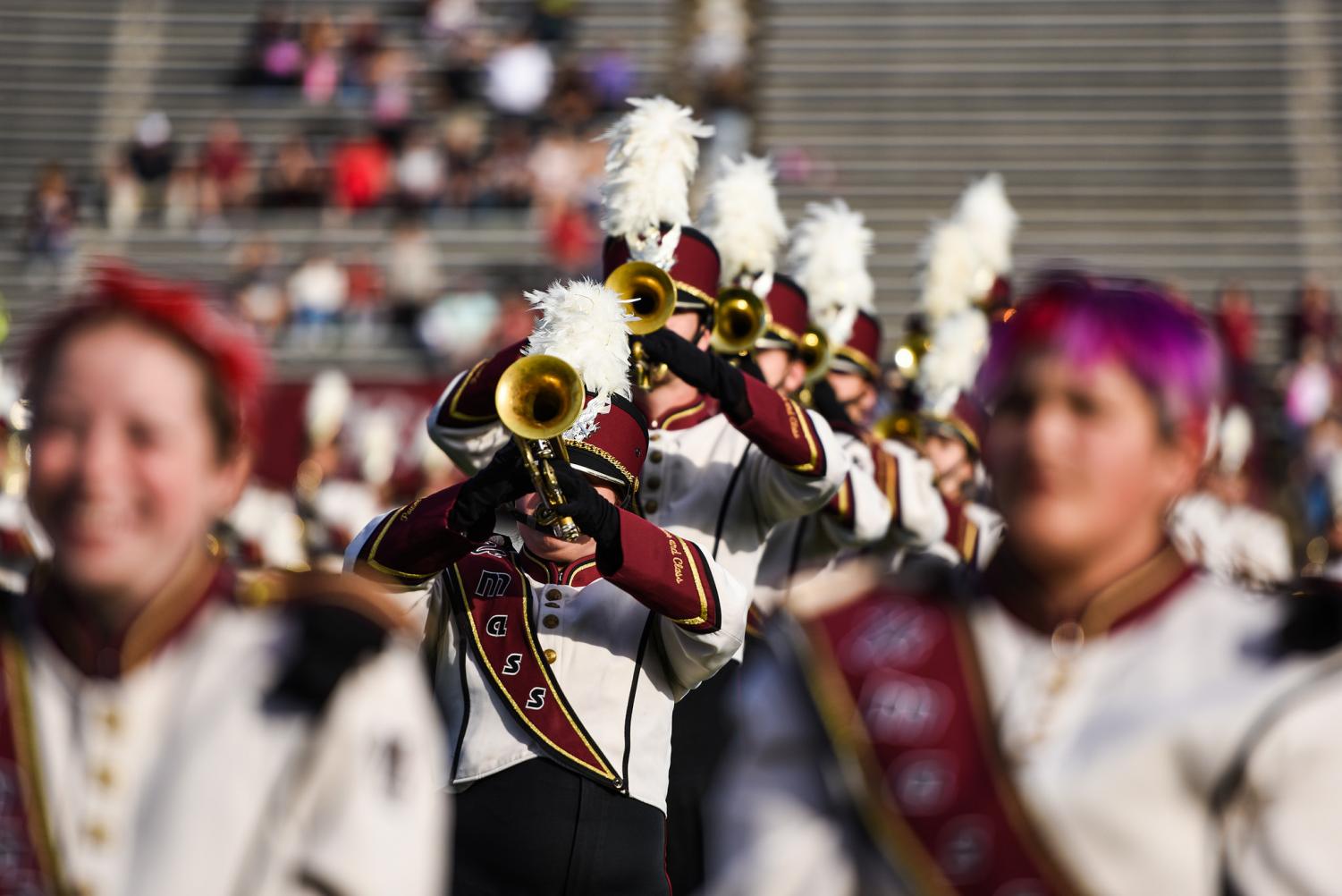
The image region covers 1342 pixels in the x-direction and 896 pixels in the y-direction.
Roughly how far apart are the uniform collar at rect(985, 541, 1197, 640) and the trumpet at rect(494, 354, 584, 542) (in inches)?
77.0

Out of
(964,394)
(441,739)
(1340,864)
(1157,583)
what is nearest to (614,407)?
(441,739)

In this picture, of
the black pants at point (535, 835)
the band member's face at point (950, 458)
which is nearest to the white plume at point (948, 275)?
the band member's face at point (950, 458)

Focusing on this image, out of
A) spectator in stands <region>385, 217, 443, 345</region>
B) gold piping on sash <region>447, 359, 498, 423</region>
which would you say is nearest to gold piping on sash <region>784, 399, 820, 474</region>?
gold piping on sash <region>447, 359, 498, 423</region>

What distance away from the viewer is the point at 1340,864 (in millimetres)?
2324

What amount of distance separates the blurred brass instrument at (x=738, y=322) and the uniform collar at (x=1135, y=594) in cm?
361

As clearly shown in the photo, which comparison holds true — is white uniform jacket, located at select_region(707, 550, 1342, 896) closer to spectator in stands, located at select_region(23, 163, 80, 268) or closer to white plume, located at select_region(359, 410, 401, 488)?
white plume, located at select_region(359, 410, 401, 488)

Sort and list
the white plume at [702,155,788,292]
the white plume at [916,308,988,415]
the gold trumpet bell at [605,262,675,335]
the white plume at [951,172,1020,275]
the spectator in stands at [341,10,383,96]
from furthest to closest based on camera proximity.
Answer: the spectator in stands at [341,10,383,96]
the white plume at [951,172,1020,275]
the white plume at [916,308,988,415]
the white plume at [702,155,788,292]
the gold trumpet bell at [605,262,675,335]

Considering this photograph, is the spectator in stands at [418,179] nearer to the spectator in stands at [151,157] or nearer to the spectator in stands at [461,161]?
the spectator in stands at [461,161]

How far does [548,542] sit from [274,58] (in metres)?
19.5

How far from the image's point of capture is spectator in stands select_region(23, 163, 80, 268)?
21.1 m

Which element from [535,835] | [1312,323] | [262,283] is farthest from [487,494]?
[262,283]

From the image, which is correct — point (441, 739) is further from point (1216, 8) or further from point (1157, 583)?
point (1216, 8)

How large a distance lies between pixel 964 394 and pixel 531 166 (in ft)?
43.9

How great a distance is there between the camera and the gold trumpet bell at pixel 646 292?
5363mm
